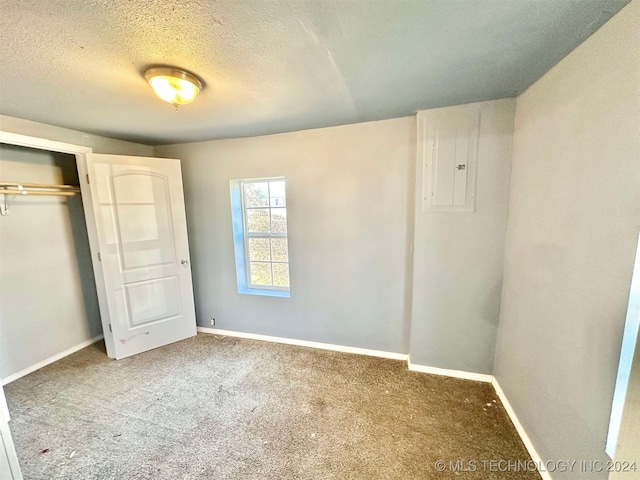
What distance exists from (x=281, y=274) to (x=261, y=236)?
488mm

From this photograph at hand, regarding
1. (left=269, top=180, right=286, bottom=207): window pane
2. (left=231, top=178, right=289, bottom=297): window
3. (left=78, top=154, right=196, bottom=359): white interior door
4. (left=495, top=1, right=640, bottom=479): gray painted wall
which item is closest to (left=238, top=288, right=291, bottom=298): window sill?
(left=231, top=178, right=289, bottom=297): window

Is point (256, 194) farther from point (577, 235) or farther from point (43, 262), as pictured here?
point (577, 235)

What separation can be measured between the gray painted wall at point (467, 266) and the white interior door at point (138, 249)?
2488mm

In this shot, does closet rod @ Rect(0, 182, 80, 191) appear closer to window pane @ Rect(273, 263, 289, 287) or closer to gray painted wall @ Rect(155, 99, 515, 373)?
gray painted wall @ Rect(155, 99, 515, 373)

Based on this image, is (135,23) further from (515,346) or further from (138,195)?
(515,346)

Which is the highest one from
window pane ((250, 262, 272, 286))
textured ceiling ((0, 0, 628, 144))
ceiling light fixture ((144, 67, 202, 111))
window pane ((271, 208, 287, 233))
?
textured ceiling ((0, 0, 628, 144))

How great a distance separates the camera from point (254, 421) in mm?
1798

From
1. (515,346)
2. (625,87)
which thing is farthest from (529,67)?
(515,346)

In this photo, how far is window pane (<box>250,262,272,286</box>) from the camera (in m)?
2.95

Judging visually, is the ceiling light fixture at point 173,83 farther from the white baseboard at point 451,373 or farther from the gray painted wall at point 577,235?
the white baseboard at point 451,373

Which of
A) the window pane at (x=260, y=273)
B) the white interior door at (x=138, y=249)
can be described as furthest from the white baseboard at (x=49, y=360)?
the window pane at (x=260, y=273)

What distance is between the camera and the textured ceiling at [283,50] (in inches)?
37.3

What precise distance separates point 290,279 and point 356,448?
59.8 inches

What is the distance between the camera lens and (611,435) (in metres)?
1.00
